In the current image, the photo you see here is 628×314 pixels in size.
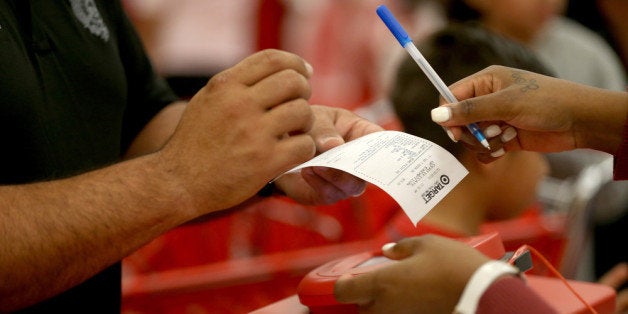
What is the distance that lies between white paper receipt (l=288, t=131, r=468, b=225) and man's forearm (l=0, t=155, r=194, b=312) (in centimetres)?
22

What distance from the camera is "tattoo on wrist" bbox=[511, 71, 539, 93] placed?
1524 millimetres

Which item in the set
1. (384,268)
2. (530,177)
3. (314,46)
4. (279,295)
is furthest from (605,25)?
(384,268)

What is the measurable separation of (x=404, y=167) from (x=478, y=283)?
0.25 m

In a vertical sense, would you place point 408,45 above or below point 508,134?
above

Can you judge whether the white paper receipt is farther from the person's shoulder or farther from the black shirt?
the person's shoulder

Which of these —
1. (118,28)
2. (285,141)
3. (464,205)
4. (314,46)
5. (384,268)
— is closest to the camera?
(384,268)

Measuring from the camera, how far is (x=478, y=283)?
1.15 metres

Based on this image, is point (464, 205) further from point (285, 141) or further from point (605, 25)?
point (605, 25)

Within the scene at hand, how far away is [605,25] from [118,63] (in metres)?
3.54

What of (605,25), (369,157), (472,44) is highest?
(369,157)

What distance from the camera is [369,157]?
1375 millimetres

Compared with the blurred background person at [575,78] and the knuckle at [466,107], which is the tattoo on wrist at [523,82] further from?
the blurred background person at [575,78]

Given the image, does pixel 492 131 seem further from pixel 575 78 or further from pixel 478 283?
pixel 575 78

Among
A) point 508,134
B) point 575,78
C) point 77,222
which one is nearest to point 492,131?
point 508,134
